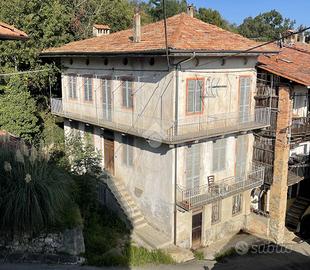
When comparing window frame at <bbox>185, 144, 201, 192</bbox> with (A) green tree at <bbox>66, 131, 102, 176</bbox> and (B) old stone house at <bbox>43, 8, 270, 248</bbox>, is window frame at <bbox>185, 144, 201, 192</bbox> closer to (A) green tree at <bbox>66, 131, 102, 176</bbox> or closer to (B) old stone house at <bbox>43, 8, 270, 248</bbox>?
(B) old stone house at <bbox>43, 8, 270, 248</bbox>

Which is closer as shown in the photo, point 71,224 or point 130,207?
point 71,224

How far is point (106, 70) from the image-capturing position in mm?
18859

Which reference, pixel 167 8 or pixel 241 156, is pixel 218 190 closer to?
pixel 241 156

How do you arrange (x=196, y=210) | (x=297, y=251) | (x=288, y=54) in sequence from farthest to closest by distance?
(x=288, y=54) < (x=297, y=251) < (x=196, y=210)

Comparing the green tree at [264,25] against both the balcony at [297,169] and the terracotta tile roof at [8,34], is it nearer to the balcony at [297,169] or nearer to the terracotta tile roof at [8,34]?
the balcony at [297,169]

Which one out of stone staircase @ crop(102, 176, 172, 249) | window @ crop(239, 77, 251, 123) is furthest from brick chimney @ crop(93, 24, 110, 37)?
window @ crop(239, 77, 251, 123)

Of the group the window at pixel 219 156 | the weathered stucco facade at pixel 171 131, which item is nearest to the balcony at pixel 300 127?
the weathered stucco facade at pixel 171 131

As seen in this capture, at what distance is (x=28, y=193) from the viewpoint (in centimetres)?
1139

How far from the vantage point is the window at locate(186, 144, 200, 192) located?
16.7 meters

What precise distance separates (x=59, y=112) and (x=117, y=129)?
634 centimetres

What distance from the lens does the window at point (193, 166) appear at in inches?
657

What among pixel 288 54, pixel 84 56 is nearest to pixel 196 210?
pixel 84 56

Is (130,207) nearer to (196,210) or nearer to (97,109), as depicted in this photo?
(196,210)

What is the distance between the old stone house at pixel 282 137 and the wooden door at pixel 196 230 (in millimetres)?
4086
